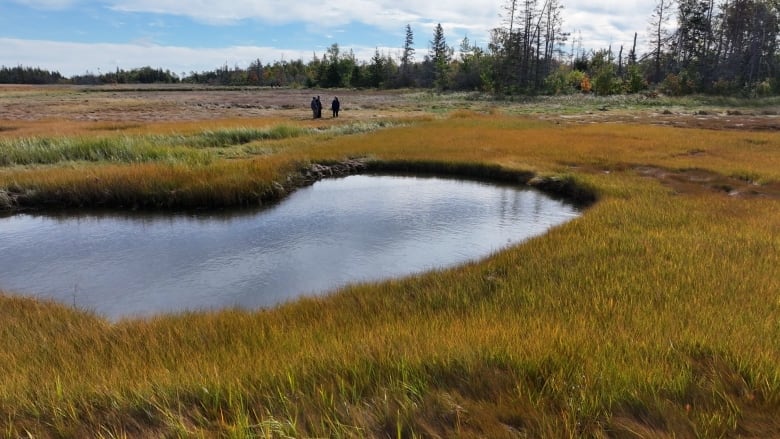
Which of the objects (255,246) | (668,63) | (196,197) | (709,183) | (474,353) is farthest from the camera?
(668,63)

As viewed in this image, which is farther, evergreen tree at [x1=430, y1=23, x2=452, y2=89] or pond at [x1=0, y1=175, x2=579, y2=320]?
evergreen tree at [x1=430, y1=23, x2=452, y2=89]

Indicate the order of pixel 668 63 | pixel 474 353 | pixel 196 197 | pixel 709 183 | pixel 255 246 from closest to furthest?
pixel 474 353 < pixel 255 246 < pixel 709 183 < pixel 196 197 < pixel 668 63

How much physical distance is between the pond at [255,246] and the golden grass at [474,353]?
167cm

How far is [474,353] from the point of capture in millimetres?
3883

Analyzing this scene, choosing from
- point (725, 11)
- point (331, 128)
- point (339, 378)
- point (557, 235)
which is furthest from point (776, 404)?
point (725, 11)

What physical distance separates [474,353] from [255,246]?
8338 mm

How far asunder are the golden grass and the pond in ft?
5.47

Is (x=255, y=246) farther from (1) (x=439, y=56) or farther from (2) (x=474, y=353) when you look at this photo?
(1) (x=439, y=56)

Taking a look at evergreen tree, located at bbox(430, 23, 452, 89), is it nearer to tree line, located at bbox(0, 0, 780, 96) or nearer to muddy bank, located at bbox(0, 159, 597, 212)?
tree line, located at bbox(0, 0, 780, 96)

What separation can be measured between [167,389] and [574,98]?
65.4 m

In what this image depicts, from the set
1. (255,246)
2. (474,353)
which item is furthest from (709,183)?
(474,353)

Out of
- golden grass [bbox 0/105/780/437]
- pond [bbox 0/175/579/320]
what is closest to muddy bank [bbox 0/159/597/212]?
pond [bbox 0/175/579/320]

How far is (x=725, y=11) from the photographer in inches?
2628

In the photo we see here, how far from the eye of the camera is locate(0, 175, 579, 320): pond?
8742mm
